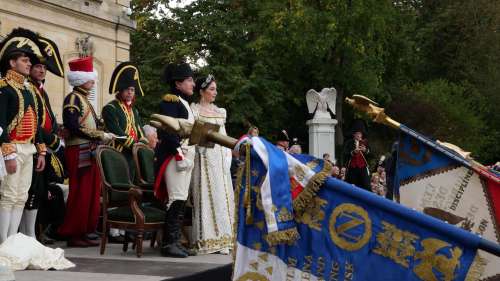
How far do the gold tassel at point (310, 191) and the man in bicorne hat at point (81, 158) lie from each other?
171 inches

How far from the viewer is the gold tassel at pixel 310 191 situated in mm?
3619

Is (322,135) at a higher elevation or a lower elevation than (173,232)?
higher

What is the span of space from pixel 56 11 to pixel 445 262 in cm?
1622

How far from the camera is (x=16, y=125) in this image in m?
6.50

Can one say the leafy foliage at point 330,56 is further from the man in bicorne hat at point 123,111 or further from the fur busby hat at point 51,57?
the fur busby hat at point 51,57

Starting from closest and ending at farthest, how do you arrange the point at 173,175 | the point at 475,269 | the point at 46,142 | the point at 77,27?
the point at 475,269, the point at 173,175, the point at 46,142, the point at 77,27

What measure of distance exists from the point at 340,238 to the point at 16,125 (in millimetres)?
3858

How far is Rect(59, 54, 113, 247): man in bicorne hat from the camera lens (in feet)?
25.3

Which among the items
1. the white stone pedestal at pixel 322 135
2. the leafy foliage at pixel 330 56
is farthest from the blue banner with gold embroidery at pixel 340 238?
the leafy foliage at pixel 330 56

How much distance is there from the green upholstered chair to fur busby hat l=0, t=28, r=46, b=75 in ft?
3.68

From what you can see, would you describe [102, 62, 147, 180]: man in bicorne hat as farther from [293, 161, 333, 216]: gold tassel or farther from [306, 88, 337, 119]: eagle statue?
[306, 88, 337, 119]: eagle statue

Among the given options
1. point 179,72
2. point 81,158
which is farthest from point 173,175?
point 81,158

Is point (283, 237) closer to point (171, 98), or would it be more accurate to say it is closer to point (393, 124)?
point (393, 124)

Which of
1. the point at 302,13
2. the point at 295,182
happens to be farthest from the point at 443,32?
the point at 295,182
